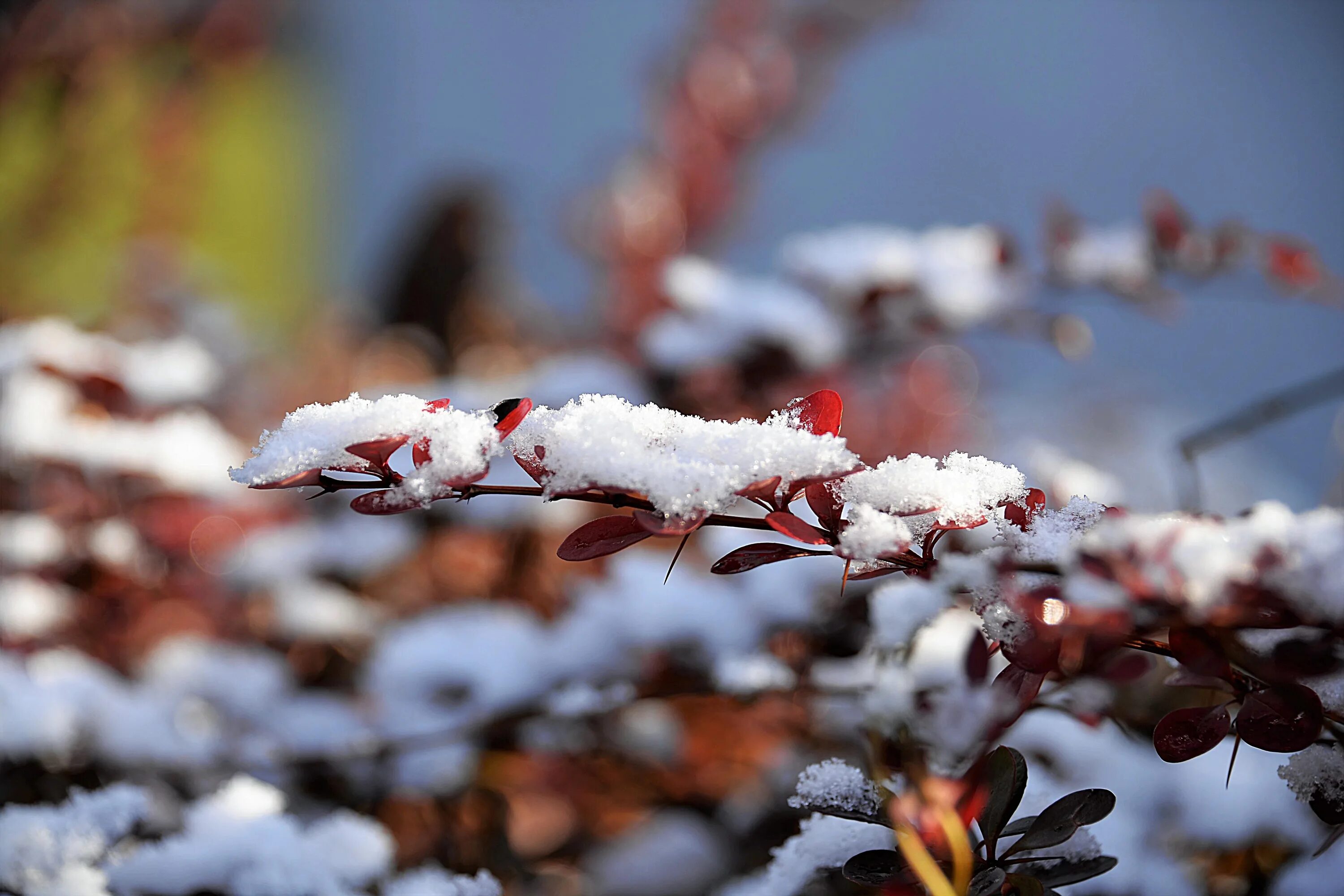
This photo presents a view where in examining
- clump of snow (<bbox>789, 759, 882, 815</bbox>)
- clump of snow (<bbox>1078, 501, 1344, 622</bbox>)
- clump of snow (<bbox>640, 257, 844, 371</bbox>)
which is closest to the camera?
clump of snow (<bbox>1078, 501, 1344, 622</bbox>)

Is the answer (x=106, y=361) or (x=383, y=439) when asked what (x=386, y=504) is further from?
(x=106, y=361)

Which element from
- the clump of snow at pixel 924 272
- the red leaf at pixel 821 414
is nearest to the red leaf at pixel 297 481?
the red leaf at pixel 821 414

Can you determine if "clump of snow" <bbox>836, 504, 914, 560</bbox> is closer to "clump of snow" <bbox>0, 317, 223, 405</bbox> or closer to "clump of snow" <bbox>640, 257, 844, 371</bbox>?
"clump of snow" <bbox>640, 257, 844, 371</bbox>

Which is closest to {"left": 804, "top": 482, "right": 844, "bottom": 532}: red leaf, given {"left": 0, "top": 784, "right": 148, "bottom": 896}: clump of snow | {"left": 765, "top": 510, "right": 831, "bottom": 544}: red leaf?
{"left": 765, "top": 510, "right": 831, "bottom": 544}: red leaf

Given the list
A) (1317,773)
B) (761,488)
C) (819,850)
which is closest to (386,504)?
(761,488)

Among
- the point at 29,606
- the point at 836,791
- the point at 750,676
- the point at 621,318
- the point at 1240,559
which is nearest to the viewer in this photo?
the point at 1240,559

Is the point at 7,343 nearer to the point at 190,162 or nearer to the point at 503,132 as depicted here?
the point at 190,162

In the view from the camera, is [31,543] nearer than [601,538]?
No
